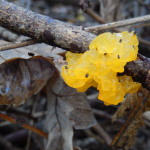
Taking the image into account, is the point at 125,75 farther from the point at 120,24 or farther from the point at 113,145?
the point at 113,145

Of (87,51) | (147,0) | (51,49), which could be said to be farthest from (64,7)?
(87,51)

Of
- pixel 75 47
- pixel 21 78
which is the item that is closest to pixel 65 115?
pixel 21 78

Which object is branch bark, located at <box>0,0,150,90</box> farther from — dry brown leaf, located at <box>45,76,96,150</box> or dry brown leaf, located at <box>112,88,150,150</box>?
dry brown leaf, located at <box>45,76,96,150</box>

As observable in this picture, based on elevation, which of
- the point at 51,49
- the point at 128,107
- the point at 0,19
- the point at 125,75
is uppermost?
the point at 0,19

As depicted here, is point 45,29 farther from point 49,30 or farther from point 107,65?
point 107,65

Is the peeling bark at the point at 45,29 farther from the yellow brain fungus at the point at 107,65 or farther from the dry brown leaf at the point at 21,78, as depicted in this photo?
the dry brown leaf at the point at 21,78

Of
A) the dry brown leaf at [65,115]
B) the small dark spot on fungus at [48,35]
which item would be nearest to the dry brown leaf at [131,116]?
the dry brown leaf at [65,115]
